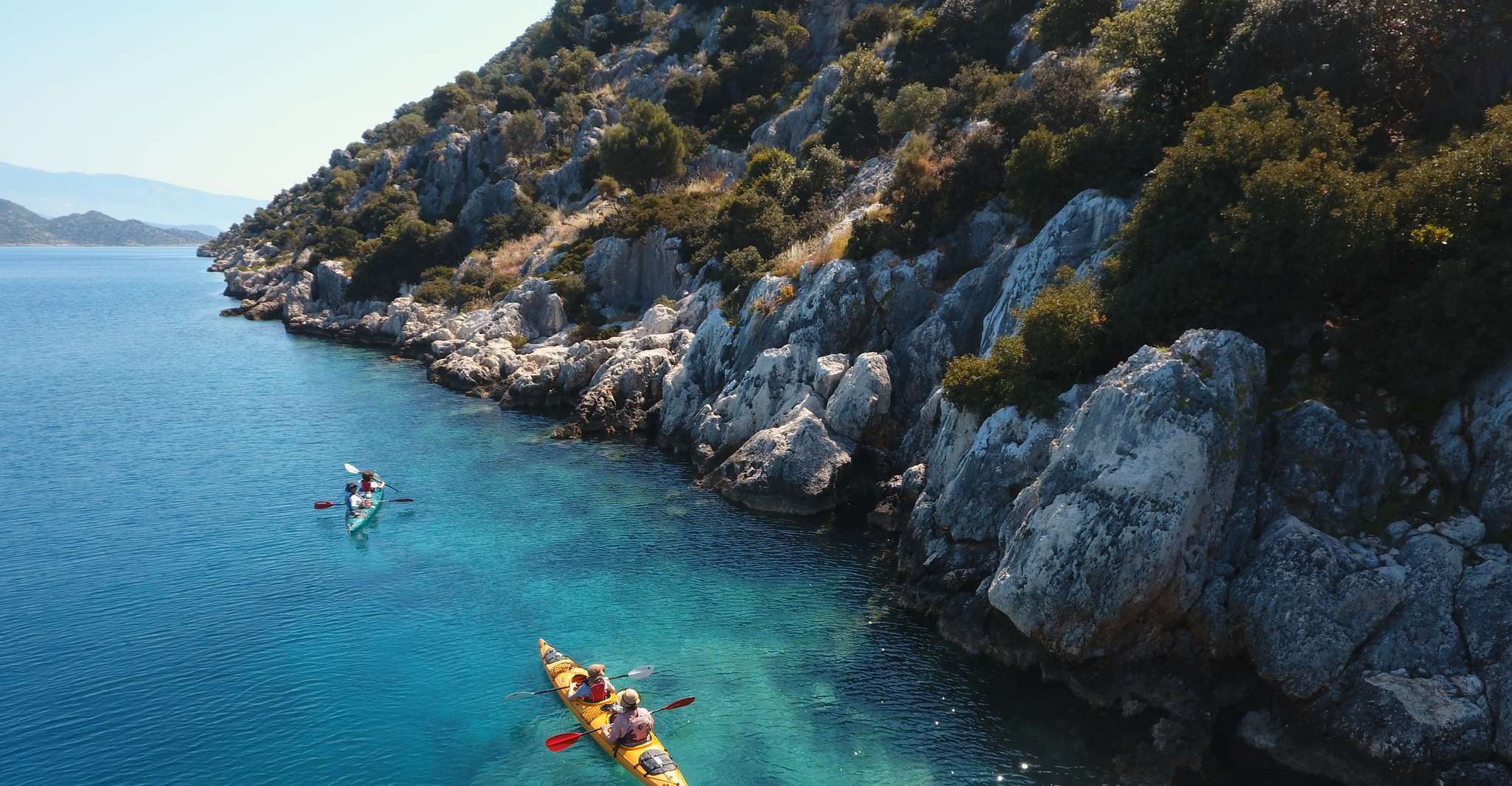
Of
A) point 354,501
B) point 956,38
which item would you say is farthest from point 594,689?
point 956,38

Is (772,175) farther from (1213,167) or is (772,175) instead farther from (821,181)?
(1213,167)

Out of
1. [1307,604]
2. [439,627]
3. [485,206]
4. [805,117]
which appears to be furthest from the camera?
[485,206]

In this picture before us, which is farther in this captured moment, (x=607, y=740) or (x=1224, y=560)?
(x=1224, y=560)

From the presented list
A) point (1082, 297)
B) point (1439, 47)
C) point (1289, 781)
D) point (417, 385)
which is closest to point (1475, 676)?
point (1289, 781)

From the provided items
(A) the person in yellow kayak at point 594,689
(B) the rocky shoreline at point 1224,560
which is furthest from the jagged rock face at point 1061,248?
(A) the person in yellow kayak at point 594,689

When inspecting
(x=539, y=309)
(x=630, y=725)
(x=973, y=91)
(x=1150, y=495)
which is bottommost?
(x=630, y=725)

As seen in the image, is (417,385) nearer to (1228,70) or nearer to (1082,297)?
(1082,297)
